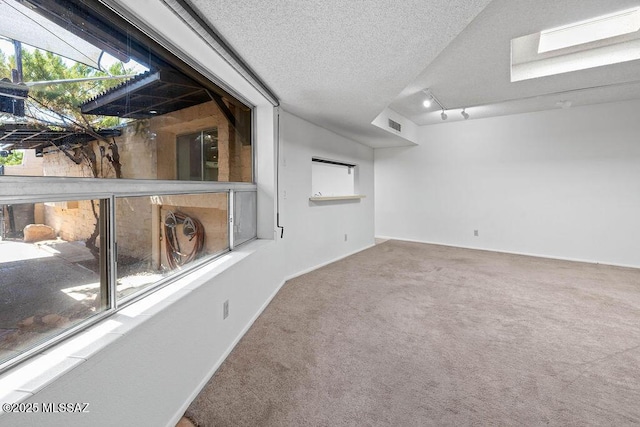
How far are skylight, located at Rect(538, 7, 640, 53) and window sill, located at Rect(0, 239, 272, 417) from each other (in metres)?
3.90

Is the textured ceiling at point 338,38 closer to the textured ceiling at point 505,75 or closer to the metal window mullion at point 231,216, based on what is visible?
the textured ceiling at point 505,75

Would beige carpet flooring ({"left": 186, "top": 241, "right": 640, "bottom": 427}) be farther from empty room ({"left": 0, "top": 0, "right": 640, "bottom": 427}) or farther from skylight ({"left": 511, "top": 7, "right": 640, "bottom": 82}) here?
skylight ({"left": 511, "top": 7, "right": 640, "bottom": 82})

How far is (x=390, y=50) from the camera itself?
6.27 ft

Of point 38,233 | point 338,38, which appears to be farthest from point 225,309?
point 338,38

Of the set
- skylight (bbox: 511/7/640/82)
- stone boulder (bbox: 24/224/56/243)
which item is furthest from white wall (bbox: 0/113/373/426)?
skylight (bbox: 511/7/640/82)

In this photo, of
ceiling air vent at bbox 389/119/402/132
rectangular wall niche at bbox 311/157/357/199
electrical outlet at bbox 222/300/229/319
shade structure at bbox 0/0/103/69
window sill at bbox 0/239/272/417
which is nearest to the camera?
window sill at bbox 0/239/272/417

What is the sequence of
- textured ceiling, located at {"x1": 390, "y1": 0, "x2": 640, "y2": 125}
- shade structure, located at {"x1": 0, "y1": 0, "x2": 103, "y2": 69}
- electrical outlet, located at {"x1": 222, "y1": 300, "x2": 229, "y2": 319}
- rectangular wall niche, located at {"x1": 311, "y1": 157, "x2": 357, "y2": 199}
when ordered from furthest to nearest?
rectangular wall niche, located at {"x1": 311, "y1": 157, "x2": 357, "y2": 199} → textured ceiling, located at {"x1": 390, "y1": 0, "x2": 640, "y2": 125} → electrical outlet, located at {"x1": 222, "y1": 300, "x2": 229, "y2": 319} → shade structure, located at {"x1": 0, "y1": 0, "x2": 103, "y2": 69}

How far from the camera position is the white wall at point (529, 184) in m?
4.26

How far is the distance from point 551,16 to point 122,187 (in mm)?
3339

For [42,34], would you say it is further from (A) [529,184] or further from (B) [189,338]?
(A) [529,184]

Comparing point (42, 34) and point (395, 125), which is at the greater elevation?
Answer: point (395, 125)

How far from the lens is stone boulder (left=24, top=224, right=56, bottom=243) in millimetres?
942

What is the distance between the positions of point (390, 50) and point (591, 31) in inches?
104

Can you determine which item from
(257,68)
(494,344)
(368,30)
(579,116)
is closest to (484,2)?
(368,30)
